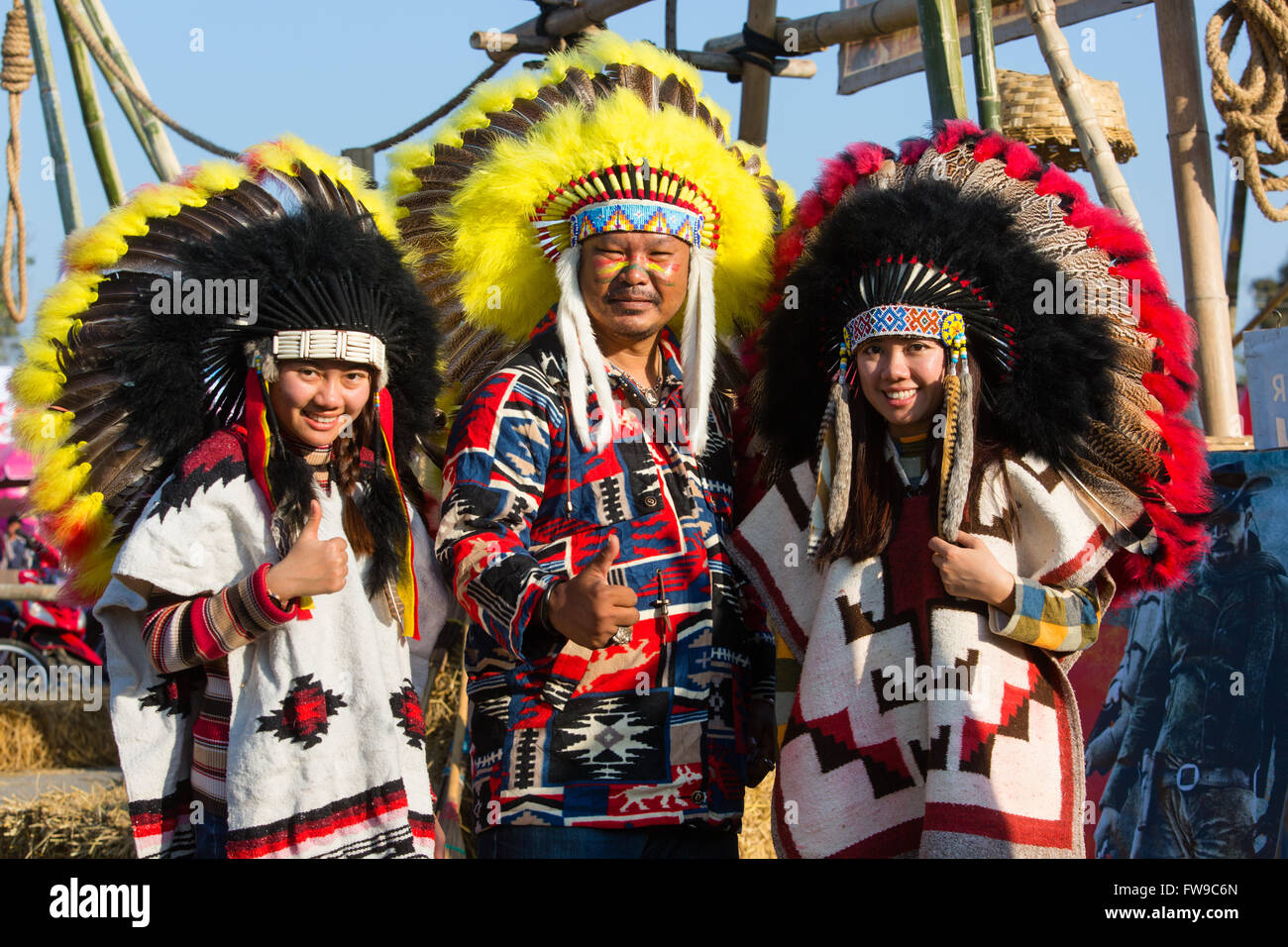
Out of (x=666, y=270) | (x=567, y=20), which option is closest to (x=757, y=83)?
(x=567, y=20)

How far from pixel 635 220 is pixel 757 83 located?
2894mm

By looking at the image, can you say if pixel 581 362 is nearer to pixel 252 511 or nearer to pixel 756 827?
pixel 252 511

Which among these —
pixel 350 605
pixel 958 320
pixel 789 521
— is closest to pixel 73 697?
pixel 350 605

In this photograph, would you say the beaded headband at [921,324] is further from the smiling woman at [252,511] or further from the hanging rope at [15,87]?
the hanging rope at [15,87]

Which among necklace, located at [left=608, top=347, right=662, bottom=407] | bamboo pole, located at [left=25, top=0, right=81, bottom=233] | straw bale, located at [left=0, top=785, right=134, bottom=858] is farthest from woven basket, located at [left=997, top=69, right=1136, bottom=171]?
bamboo pole, located at [left=25, top=0, right=81, bottom=233]

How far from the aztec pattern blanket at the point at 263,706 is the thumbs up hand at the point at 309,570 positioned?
0.12 m

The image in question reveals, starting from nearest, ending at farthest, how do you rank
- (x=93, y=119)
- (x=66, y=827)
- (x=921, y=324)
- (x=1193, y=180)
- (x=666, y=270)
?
(x=921, y=324), (x=666, y=270), (x=1193, y=180), (x=66, y=827), (x=93, y=119)

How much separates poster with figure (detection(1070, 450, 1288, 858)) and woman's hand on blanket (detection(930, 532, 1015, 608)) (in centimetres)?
137

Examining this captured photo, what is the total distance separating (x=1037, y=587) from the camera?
2.38m

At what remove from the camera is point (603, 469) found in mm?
2688

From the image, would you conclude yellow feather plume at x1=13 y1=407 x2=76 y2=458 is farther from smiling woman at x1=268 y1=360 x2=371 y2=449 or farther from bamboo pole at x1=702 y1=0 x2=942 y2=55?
bamboo pole at x1=702 y1=0 x2=942 y2=55

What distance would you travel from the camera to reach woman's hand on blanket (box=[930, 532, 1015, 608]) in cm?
234

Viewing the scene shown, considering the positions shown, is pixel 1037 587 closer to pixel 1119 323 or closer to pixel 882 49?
pixel 1119 323

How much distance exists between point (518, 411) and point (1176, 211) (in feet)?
10.5
